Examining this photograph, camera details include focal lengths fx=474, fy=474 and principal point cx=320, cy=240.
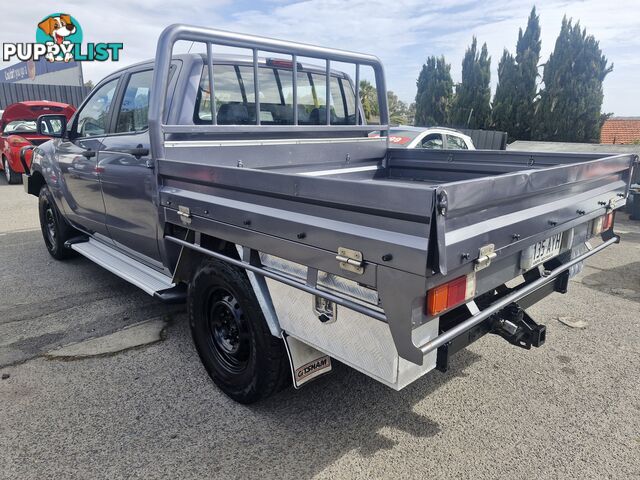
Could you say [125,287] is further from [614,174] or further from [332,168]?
[614,174]

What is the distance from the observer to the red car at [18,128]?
11336mm

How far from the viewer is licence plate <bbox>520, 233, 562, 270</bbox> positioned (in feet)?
8.25

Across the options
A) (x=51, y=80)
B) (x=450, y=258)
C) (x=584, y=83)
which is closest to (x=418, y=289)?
(x=450, y=258)

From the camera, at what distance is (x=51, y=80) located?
25453 millimetres

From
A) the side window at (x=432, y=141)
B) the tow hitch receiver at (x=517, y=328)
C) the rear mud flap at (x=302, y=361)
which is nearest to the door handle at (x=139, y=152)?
the rear mud flap at (x=302, y=361)

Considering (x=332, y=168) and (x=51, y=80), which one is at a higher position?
(x=51, y=80)

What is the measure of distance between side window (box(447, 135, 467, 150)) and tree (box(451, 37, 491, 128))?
1315 cm

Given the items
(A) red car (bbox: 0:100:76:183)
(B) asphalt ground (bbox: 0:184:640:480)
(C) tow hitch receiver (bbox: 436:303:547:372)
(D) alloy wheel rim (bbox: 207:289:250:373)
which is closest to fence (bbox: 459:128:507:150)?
(A) red car (bbox: 0:100:76:183)

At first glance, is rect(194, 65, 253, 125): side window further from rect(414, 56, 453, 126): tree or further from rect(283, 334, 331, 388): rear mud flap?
rect(414, 56, 453, 126): tree

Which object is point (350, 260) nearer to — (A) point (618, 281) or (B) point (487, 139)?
(A) point (618, 281)

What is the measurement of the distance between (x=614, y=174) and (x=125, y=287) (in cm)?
449

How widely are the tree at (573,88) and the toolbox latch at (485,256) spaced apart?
61.2 ft

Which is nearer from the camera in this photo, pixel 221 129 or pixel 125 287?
pixel 221 129

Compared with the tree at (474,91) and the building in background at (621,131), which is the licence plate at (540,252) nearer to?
the tree at (474,91)
